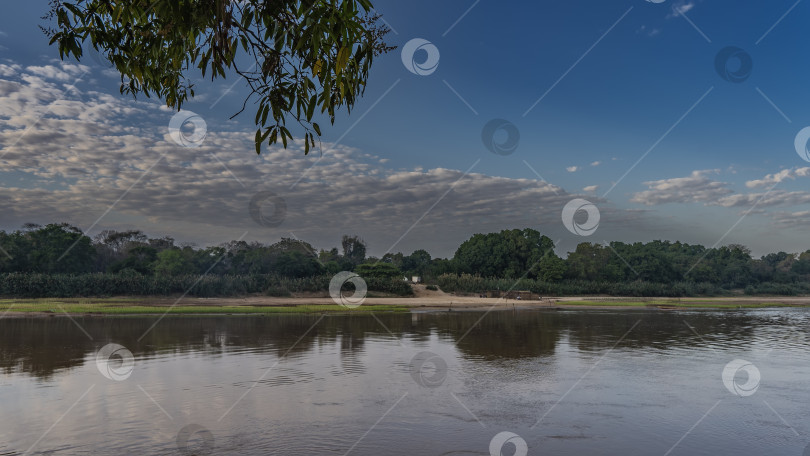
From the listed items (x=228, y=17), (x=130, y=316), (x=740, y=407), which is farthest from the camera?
(x=130, y=316)

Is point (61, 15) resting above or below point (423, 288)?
above

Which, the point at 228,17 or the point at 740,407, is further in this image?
the point at 740,407

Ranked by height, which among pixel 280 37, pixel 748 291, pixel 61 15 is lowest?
pixel 748 291

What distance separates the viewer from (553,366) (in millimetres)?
17266

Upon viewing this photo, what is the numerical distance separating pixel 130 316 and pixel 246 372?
1014 inches

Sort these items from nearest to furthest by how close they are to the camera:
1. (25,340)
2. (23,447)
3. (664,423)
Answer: (23,447)
(664,423)
(25,340)

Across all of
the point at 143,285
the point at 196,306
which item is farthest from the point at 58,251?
the point at 196,306

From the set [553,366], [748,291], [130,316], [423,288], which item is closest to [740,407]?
[553,366]

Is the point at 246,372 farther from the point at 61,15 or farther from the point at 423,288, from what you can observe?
the point at 423,288
